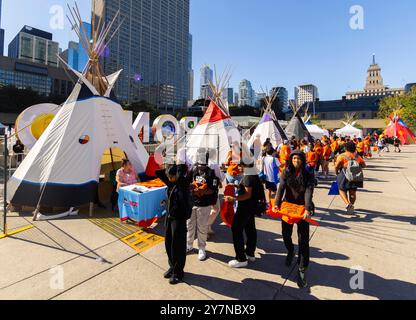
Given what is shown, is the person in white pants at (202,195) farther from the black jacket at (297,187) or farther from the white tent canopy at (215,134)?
the white tent canopy at (215,134)

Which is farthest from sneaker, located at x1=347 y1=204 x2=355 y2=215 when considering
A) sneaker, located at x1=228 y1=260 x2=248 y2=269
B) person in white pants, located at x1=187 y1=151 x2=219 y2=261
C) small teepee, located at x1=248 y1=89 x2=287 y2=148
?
small teepee, located at x1=248 y1=89 x2=287 y2=148

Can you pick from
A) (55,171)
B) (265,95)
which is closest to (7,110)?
(265,95)

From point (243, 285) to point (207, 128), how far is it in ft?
30.9

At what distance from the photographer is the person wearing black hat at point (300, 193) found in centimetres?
330

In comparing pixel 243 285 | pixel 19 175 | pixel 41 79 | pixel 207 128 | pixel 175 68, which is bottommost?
pixel 243 285

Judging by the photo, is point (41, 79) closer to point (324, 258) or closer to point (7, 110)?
point (7, 110)

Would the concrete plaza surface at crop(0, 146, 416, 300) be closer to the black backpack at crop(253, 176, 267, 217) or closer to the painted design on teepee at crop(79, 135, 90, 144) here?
the black backpack at crop(253, 176, 267, 217)

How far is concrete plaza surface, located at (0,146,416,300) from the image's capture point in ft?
10.4

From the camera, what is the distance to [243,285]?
11.0 feet

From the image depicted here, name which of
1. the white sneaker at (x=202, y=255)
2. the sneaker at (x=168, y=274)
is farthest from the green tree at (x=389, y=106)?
the sneaker at (x=168, y=274)

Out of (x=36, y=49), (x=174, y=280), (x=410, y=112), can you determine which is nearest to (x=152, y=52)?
(x=36, y=49)

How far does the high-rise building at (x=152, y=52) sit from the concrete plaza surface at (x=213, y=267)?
85.6 metres

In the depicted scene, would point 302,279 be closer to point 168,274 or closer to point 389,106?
point 168,274

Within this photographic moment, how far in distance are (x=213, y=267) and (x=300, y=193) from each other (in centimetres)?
182
